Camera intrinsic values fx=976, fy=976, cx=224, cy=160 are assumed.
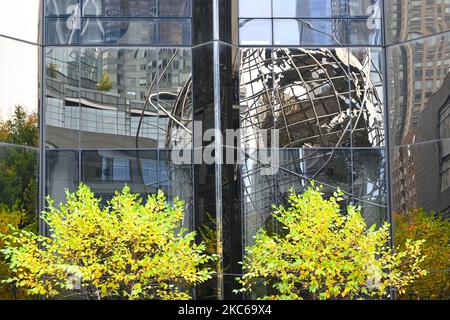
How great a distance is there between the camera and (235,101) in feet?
80.9

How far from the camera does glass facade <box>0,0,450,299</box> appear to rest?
24531 mm

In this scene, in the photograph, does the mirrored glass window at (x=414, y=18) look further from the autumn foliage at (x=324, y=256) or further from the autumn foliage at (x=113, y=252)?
the autumn foliage at (x=113, y=252)

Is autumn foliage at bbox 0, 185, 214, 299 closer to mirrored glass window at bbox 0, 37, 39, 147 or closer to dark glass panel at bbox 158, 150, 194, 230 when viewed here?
dark glass panel at bbox 158, 150, 194, 230

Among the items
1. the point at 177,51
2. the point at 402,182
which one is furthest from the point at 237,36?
the point at 402,182

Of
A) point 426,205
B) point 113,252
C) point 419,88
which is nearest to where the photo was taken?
point 113,252

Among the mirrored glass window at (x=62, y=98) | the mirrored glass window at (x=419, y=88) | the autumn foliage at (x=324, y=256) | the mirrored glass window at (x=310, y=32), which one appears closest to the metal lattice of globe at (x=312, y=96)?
the mirrored glass window at (x=310, y=32)

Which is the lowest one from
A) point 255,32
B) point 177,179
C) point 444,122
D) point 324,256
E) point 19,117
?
point 324,256

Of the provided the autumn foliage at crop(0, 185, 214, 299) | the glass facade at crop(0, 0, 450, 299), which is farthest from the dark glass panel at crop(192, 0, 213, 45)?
the autumn foliage at crop(0, 185, 214, 299)

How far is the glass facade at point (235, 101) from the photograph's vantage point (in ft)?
80.5

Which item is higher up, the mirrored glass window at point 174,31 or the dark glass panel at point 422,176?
the mirrored glass window at point 174,31

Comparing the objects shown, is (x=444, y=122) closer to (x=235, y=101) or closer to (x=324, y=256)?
(x=324, y=256)

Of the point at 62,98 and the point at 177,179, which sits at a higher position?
the point at 62,98

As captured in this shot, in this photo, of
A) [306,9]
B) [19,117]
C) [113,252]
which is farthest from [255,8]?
[113,252]

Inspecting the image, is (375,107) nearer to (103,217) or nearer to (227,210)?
(227,210)
